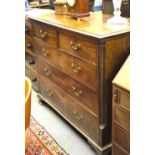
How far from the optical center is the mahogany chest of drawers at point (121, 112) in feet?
4.30

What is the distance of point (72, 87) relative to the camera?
1.88 m

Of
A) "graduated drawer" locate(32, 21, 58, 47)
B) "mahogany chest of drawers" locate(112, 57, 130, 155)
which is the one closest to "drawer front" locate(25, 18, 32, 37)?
"graduated drawer" locate(32, 21, 58, 47)

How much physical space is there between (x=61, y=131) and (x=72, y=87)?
50 cm

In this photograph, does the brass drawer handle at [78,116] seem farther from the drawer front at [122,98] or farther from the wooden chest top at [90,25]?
the wooden chest top at [90,25]

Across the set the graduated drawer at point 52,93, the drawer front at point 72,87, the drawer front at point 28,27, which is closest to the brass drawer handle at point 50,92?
the graduated drawer at point 52,93

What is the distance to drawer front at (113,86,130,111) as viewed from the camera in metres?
1.29

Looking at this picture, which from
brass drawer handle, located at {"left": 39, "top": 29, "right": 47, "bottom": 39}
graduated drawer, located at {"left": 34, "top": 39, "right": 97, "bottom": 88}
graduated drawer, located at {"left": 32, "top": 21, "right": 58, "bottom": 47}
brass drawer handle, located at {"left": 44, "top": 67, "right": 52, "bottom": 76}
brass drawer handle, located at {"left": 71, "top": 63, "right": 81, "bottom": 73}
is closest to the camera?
graduated drawer, located at {"left": 34, "top": 39, "right": 97, "bottom": 88}

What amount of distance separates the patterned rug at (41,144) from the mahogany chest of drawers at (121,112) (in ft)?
1.99

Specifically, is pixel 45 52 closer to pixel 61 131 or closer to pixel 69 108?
pixel 69 108

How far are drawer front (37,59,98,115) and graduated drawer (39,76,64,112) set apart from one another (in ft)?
0.22

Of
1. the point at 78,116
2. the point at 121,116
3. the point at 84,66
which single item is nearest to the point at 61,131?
the point at 78,116

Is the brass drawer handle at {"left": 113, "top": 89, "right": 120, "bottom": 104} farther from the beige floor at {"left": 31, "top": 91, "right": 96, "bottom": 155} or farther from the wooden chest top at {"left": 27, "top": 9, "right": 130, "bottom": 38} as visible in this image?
the beige floor at {"left": 31, "top": 91, "right": 96, "bottom": 155}
